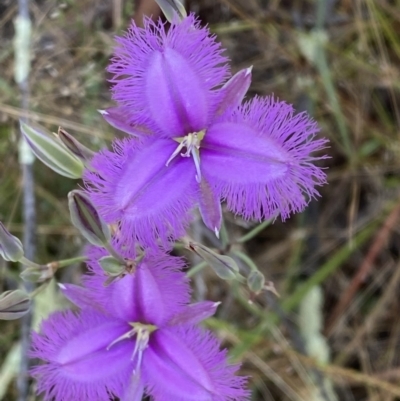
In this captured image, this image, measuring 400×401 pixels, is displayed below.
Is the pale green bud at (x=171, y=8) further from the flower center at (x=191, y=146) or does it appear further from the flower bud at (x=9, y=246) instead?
the flower bud at (x=9, y=246)

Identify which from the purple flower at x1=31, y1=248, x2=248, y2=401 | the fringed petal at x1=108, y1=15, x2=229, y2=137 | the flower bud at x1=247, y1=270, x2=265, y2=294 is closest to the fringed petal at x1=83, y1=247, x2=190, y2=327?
the purple flower at x1=31, y1=248, x2=248, y2=401

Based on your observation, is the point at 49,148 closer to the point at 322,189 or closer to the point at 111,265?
the point at 111,265

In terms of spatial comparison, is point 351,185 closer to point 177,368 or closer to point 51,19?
point 51,19

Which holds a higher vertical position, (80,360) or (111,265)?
(111,265)

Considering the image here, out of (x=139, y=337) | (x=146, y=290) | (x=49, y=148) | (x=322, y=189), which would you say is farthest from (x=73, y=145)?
(x=322, y=189)

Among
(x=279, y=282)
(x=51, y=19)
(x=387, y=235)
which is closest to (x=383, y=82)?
(x=387, y=235)

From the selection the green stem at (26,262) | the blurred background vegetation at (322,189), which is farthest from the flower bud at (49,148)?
the blurred background vegetation at (322,189)
